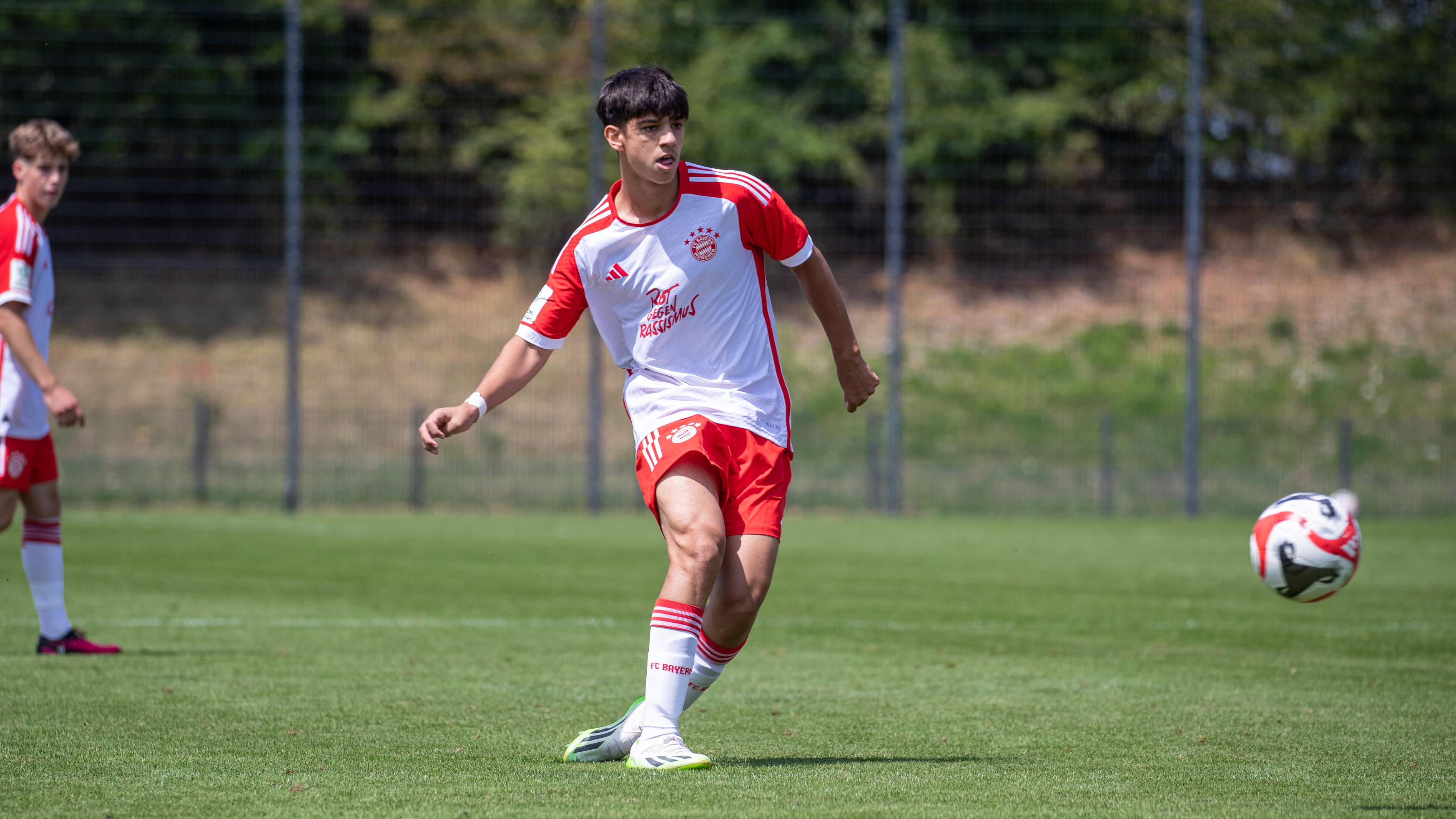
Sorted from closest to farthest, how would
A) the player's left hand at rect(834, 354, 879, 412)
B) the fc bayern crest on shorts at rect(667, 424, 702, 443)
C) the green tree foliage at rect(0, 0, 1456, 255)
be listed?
the fc bayern crest on shorts at rect(667, 424, 702, 443) < the player's left hand at rect(834, 354, 879, 412) < the green tree foliage at rect(0, 0, 1456, 255)

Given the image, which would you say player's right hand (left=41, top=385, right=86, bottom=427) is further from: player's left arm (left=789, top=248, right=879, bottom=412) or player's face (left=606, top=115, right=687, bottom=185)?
player's left arm (left=789, top=248, right=879, bottom=412)

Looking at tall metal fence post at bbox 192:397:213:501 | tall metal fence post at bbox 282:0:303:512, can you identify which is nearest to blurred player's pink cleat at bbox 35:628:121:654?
tall metal fence post at bbox 282:0:303:512

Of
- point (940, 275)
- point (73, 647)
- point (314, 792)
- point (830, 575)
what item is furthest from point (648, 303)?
point (940, 275)

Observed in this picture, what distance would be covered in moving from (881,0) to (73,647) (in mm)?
22515

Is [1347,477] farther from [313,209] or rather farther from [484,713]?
[484,713]

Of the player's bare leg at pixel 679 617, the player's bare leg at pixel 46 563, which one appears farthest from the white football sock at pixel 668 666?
the player's bare leg at pixel 46 563

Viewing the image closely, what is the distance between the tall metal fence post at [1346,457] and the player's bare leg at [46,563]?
17.4m

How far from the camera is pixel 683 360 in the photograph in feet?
16.3

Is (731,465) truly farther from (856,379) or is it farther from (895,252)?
(895,252)

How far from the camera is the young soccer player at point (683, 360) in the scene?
475 centimetres

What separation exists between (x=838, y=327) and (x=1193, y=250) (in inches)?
679

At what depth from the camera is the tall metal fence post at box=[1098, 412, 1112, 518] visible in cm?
2041

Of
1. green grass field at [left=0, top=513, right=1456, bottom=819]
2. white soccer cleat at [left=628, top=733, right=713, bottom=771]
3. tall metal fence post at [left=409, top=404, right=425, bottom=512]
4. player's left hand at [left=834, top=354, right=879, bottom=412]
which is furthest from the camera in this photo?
tall metal fence post at [left=409, top=404, right=425, bottom=512]

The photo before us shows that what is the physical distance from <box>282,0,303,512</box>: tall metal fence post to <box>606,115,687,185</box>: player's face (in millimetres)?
16771
